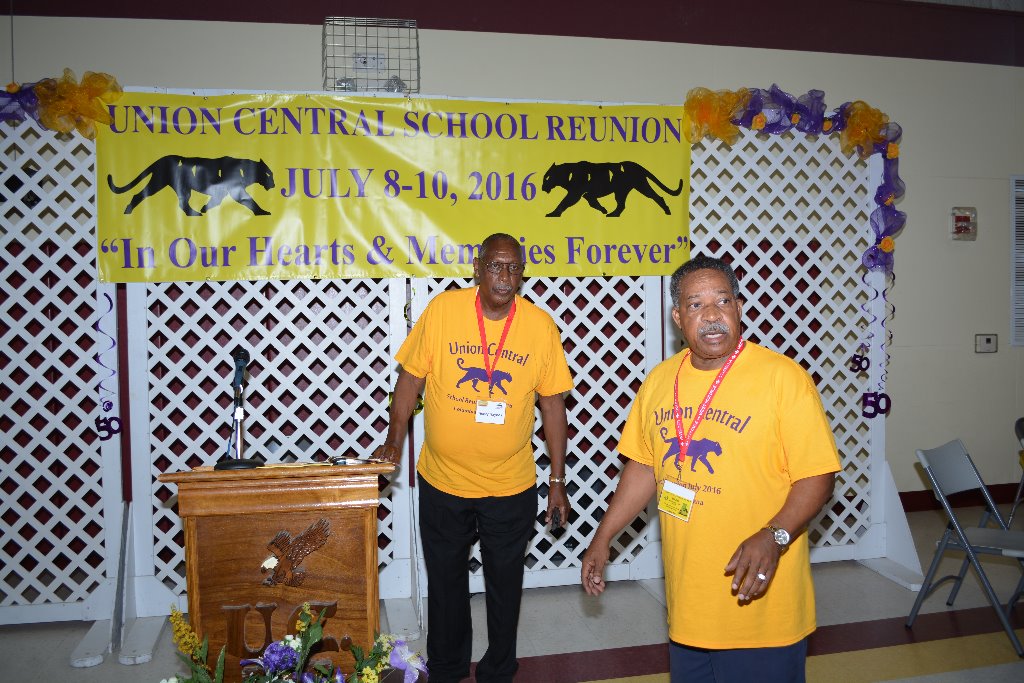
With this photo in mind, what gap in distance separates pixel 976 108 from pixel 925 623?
4022 millimetres

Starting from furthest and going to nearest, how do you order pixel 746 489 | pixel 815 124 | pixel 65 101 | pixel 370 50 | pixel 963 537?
pixel 370 50 → pixel 815 124 → pixel 65 101 → pixel 963 537 → pixel 746 489

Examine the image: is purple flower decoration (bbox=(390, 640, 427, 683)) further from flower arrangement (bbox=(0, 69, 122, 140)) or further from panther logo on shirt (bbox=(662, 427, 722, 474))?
flower arrangement (bbox=(0, 69, 122, 140))

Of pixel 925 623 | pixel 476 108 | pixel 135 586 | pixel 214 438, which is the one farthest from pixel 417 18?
pixel 925 623

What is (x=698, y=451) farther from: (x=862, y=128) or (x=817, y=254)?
(x=862, y=128)

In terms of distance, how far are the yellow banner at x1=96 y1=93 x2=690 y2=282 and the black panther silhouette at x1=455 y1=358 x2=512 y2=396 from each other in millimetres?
1254

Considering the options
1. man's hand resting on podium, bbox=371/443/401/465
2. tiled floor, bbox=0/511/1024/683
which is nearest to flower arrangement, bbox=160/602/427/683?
man's hand resting on podium, bbox=371/443/401/465

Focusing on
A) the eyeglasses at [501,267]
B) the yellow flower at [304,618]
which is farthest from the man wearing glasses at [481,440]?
the yellow flower at [304,618]

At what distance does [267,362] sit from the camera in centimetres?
374

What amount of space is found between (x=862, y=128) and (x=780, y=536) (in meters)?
3.30

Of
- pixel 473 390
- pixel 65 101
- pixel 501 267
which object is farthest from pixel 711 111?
pixel 65 101

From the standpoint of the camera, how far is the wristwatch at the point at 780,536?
161 cm

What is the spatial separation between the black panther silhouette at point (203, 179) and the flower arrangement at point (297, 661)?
7.72ft

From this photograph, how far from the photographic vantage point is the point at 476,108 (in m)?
3.79

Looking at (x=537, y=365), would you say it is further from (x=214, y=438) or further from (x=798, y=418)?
(x=214, y=438)
